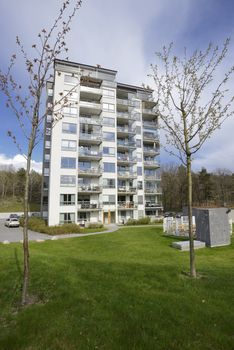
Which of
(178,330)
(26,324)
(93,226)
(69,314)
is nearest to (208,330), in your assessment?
(178,330)

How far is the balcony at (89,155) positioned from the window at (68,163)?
186 centimetres

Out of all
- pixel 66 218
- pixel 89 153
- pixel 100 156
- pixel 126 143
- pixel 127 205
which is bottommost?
pixel 66 218

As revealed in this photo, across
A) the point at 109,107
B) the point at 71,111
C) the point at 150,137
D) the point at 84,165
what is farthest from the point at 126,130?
the point at 71,111

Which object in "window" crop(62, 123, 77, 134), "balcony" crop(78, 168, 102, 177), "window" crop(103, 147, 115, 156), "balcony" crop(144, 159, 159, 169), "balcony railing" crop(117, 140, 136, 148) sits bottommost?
"balcony" crop(78, 168, 102, 177)

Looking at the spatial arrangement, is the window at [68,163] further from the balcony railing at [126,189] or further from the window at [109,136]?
the balcony railing at [126,189]

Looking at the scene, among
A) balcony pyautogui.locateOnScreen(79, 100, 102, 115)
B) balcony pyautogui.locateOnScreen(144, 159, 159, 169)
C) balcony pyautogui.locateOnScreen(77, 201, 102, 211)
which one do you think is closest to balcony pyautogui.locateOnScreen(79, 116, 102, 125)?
balcony pyautogui.locateOnScreen(79, 100, 102, 115)

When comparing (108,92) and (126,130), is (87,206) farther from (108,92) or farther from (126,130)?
(108,92)

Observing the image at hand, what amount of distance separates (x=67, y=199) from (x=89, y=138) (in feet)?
37.5

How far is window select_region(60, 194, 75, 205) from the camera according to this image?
34925 mm

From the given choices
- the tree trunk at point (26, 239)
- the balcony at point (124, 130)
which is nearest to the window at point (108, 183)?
the balcony at point (124, 130)

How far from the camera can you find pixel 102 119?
4106cm

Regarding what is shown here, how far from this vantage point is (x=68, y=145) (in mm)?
36781

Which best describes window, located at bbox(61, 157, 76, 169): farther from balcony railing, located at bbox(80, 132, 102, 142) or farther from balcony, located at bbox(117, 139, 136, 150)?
balcony, located at bbox(117, 139, 136, 150)

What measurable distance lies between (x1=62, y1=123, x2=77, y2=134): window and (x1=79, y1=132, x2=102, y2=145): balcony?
63.1 inches
